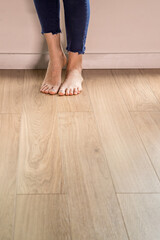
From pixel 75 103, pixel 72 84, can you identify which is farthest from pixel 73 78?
pixel 75 103

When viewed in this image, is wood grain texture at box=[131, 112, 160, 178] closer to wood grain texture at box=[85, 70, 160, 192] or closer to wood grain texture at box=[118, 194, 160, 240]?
wood grain texture at box=[85, 70, 160, 192]

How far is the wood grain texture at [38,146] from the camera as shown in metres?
1.01

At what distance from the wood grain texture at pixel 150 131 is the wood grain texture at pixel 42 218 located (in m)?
0.35

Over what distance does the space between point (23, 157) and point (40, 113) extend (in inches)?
12.2

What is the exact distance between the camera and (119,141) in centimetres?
123

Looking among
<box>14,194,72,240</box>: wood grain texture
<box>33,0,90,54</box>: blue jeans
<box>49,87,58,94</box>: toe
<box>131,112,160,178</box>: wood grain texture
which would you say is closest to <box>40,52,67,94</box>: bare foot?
<box>49,87,58,94</box>: toe

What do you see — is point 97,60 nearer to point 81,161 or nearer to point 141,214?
point 81,161

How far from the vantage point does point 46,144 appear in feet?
3.91

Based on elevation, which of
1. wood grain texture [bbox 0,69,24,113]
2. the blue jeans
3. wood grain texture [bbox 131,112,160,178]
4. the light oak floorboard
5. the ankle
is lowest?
the light oak floorboard

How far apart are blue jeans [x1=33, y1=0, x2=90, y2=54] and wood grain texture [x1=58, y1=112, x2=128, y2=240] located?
37 cm

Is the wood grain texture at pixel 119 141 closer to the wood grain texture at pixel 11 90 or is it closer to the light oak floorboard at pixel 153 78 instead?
the light oak floorboard at pixel 153 78

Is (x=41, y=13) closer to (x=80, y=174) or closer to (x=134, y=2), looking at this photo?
(x=134, y=2)

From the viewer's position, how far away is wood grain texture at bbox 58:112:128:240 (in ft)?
2.83

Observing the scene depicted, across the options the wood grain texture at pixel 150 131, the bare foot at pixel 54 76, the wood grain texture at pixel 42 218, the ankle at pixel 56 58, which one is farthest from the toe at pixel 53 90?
the wood grain texture at pixel 42 218
